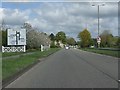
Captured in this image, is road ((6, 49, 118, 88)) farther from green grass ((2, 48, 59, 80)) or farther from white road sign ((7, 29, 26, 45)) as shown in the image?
white road sign ((7, 29, 26, 45))

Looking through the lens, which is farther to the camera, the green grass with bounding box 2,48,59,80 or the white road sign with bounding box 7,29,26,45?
the white road sign with bounding box 7,29,26,45

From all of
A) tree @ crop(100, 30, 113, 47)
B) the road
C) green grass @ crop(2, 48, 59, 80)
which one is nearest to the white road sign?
green grass @ crop(2, 48, 59, 80)

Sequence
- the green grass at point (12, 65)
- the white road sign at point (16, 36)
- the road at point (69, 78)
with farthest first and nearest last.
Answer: the white road sign at point (16, 36)
the green grass at point (12, 65)
the road at point (69, 78)

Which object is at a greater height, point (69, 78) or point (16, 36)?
point (16, 36)

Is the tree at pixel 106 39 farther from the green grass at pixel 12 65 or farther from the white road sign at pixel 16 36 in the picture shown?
the green grass at pixel 12 65

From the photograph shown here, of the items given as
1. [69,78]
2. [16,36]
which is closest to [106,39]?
[16,36]

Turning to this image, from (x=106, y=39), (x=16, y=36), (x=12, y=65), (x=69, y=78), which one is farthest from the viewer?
(x=106, y=39)

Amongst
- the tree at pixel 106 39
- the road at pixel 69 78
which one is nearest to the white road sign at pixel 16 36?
the road at pixel 69 78

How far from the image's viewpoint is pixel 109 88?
1159cm

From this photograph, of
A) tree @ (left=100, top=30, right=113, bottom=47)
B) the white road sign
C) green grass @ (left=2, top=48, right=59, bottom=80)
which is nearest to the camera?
green grass @ (left=2, top=48, right=59, bottom=80)

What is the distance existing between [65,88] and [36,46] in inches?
3115

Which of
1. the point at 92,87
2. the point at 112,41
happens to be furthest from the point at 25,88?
the point at 112,41

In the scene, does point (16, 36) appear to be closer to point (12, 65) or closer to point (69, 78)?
point (12, 65)

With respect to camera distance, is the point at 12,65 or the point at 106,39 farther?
the point at 106,39
